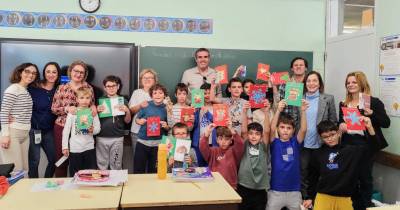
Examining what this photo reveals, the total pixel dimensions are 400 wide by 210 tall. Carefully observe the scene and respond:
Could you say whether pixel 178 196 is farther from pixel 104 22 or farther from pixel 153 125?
pixel 104 22

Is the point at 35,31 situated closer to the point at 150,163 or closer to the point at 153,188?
the point at 150,163

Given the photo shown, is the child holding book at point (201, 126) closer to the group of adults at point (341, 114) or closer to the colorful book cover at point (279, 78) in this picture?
the group of adults at point (341, 114)

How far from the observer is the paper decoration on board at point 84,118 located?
10.1 ft

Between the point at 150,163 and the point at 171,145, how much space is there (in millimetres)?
910

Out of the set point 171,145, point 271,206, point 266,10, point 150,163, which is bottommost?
point 271,206

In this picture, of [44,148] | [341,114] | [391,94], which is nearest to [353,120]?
[341,114]

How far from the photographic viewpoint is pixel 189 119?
331 cm

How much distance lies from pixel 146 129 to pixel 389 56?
250cm

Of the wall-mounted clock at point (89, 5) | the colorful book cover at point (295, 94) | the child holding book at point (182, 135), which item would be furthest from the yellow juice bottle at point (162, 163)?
the wall-mounted clock at point (89, 5)

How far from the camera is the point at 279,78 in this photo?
12.0 ft

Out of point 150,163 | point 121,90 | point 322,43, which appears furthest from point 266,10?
point 150,163

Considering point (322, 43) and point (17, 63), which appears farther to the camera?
point (322, 43)

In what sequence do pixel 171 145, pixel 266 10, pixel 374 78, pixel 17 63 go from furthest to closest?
pixel 266 10, pixel 17 63, pixel 374 78, pixel 171 145

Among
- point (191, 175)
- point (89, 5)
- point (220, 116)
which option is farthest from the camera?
point (89, 5)
